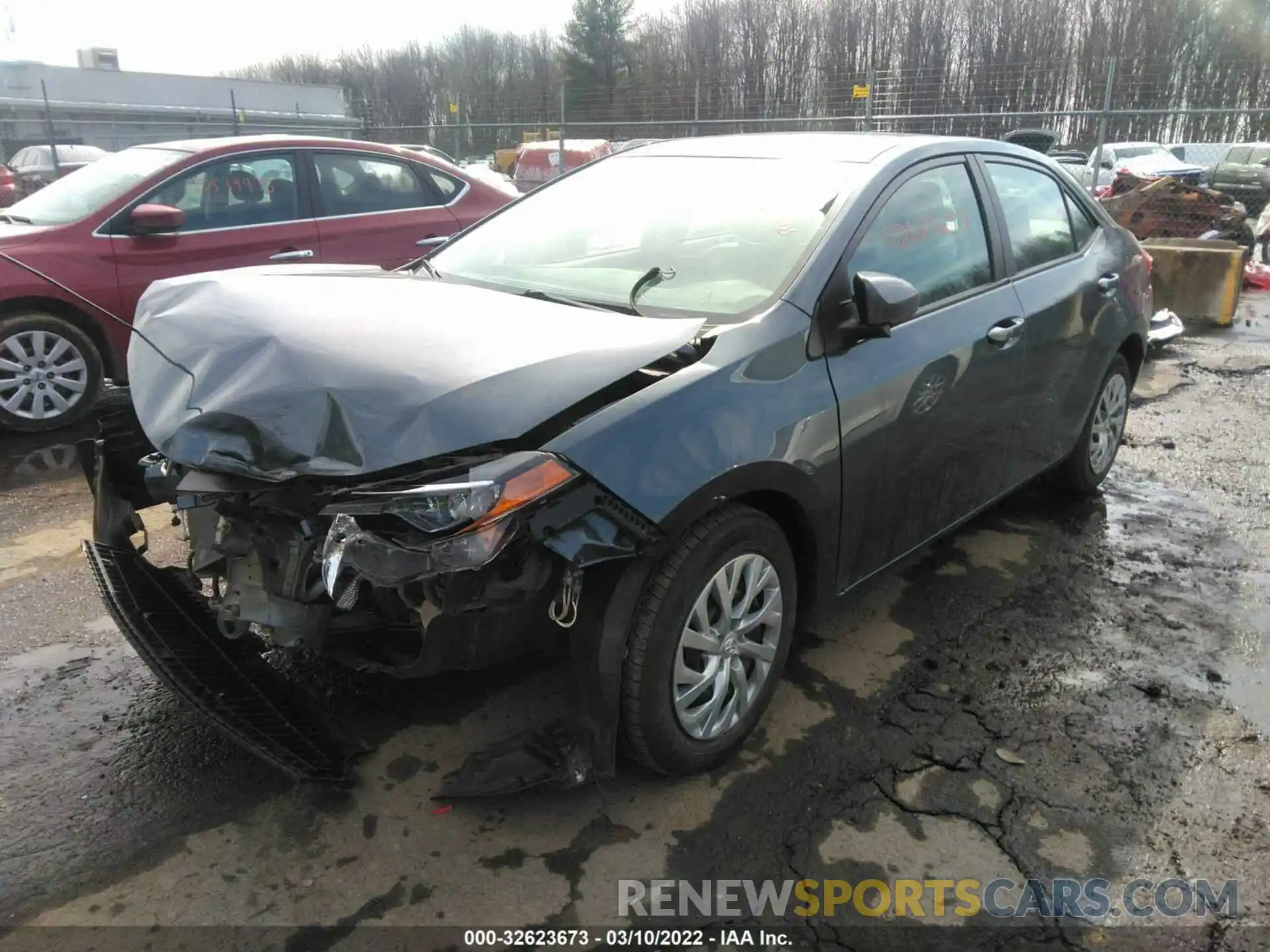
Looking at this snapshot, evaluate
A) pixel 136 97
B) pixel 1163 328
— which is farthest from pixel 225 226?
pixel 136 97

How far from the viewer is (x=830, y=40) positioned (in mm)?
25672

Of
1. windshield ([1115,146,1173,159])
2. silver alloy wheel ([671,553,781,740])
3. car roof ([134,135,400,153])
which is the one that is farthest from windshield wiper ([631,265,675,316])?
windshield ([1115,146,1173,159])

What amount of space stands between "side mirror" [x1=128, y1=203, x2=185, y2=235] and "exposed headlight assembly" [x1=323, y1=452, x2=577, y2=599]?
176 inches

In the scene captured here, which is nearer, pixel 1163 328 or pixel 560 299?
pixel 560 299

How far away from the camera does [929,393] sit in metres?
3.14

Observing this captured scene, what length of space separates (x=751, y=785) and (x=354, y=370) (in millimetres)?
1597

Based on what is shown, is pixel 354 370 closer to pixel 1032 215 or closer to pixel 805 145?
pixel 805 145

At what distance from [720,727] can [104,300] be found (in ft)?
16.3

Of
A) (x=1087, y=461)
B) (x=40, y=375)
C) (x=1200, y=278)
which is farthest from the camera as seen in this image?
(x=1200, y=278)

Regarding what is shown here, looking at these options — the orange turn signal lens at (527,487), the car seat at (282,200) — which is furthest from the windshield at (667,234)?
the car seat at (282,200)

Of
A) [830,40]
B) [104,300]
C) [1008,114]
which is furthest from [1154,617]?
[830,40]

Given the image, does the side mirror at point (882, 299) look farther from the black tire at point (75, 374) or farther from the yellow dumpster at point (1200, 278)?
the yellow dumpster at point (1200, 278)

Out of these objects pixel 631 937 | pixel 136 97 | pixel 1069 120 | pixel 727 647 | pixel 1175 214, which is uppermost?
pixel 136 97

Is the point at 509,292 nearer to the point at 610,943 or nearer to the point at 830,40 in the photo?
the point at 610,943
